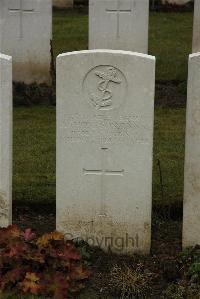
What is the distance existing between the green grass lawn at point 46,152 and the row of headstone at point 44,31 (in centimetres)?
105

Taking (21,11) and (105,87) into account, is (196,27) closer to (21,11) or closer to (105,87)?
(21,11)

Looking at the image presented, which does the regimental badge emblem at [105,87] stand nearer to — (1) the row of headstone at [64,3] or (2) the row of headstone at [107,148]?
(2) the row of headstone at [107,148]

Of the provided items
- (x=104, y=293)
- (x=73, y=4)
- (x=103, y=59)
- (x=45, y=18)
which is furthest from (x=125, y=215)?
(x=73, y=4)

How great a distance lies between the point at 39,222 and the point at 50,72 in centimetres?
499

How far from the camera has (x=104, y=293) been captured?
19.0ft

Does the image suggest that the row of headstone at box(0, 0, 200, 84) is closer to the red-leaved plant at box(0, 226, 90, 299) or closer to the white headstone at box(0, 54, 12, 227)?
the white headstone at box(0, 54, 12, 227)

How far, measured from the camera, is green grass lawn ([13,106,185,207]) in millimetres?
7543

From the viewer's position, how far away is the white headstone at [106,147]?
20.3ft

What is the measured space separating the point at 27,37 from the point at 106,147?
18.4 ft

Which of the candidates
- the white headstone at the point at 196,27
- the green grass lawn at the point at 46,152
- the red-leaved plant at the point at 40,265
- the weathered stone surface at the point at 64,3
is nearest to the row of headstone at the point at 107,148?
the red-leaved plant at the point at 40,265

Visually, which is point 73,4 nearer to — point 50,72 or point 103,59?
point 50,72

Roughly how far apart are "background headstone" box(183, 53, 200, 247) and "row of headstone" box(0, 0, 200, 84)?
5532 mm

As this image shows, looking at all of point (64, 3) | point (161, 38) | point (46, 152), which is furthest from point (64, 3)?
point (46, 152)

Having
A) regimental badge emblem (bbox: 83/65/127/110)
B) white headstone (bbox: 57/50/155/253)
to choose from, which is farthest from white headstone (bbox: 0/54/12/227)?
regimental badge emblem (bbox: 83/65/127/110)
